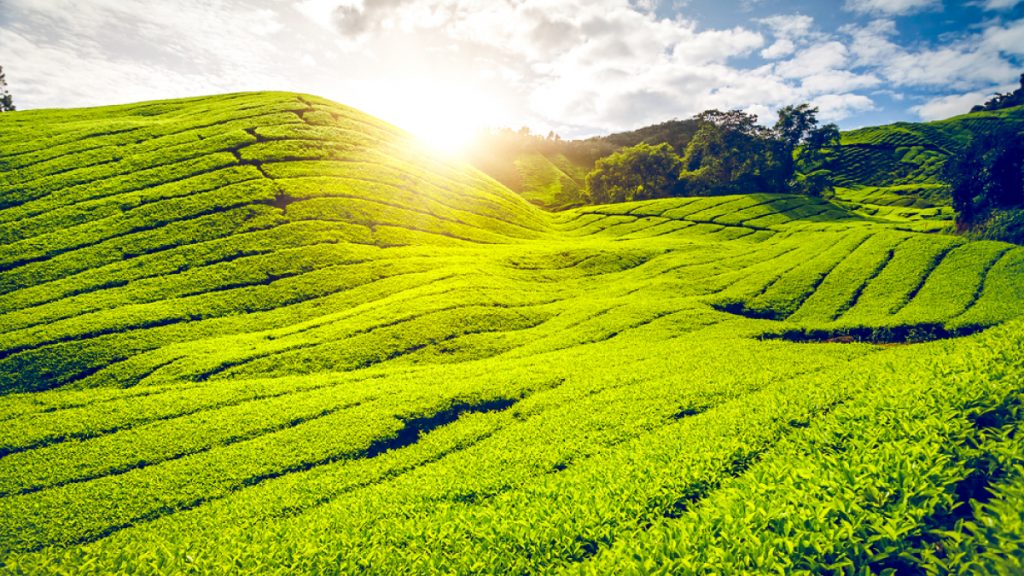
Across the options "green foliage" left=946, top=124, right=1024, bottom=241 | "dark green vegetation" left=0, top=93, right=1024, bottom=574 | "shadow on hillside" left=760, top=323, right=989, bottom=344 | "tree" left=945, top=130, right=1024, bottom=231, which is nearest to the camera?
"dark green vegetation" left=0, top=93, right=1024, bottom=574

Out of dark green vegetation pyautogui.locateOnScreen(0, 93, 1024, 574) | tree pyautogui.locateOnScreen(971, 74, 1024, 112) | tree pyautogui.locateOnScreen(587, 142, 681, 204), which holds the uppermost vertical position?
tree pyautogui.locateOnScreen(971, 74, 1024, 112)

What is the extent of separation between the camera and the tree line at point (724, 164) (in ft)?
255

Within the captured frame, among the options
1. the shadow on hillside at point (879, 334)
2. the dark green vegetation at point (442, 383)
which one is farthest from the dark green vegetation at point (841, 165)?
the dark green vegetation at point (442, 383)

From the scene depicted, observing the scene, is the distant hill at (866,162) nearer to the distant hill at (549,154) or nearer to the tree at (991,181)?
the distant hill at (549,154)

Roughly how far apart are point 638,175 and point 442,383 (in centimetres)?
7647

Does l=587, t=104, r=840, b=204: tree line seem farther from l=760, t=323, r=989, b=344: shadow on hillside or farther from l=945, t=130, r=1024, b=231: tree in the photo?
l=760, t=323, r=989, b=344: shadow on hillside

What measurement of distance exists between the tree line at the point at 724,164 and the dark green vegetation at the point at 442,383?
1723 inches

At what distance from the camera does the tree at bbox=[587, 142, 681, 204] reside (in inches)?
3209

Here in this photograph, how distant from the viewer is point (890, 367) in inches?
472

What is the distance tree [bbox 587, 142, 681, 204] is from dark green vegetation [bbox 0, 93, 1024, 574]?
143 ft

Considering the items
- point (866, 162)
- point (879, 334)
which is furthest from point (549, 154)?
point (879, 334)

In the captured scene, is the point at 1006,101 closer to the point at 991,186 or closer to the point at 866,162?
the point at 866,162

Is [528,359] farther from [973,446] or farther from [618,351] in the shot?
[973,446]

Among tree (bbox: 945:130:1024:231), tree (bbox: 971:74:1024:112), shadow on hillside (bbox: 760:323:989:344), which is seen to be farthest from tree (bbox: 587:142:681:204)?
tree (bbox: 971:74:1024:112)
